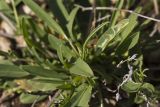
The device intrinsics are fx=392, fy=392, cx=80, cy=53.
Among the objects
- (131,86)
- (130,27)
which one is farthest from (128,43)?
(131,86)

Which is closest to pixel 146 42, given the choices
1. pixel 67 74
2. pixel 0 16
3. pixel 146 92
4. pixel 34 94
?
pixel 146 92

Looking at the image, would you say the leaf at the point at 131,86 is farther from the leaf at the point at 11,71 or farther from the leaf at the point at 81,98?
the leaf at the point at 11,71

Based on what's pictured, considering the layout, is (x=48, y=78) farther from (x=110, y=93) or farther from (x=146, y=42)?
(x=146, y=42)

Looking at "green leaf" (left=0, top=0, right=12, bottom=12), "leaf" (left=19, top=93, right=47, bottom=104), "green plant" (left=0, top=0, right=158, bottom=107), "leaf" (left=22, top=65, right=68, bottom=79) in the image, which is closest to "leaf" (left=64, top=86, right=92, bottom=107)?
"green plant" (left=0, top=0, right=158, bottom=107)

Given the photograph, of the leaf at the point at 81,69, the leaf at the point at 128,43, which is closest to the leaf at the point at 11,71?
the leaf at the point at 81,69

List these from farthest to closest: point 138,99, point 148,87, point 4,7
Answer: point 4,7 → point 138,99 → point 148,87

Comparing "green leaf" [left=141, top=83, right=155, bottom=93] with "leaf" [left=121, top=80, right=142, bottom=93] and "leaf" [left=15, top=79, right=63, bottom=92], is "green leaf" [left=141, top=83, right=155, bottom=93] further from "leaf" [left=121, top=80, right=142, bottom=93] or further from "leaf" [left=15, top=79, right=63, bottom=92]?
"leaf" [left=15, top=79, right=63, bottom=92]

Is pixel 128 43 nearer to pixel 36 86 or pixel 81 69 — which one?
pixel 81 69
